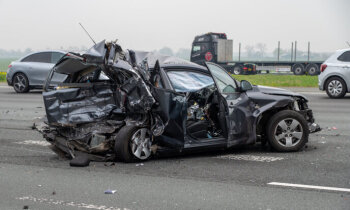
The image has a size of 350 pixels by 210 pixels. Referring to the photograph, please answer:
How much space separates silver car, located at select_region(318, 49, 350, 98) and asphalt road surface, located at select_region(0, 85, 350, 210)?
30.7 feet


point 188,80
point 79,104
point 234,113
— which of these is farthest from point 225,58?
point 79,104

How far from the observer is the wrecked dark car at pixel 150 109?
7395mm

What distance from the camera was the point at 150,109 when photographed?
7457mm

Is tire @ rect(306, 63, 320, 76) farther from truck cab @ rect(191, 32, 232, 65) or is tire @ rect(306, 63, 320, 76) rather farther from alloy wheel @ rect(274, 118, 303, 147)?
alloy wheel @ rect(274, 118, 303, 147)

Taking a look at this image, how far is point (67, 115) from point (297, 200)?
3.71 m

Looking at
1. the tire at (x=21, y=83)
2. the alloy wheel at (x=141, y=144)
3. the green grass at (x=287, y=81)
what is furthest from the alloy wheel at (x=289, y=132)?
the green grass at (x=287, y=81)

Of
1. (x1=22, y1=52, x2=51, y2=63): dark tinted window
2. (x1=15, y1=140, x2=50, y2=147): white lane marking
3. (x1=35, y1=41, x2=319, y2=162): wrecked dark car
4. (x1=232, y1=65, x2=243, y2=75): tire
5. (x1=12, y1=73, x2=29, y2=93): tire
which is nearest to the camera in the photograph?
(x1=35, y1=41, x2=319, y2=162): wrecked dark car

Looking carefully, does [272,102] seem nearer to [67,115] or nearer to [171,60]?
[171,60]

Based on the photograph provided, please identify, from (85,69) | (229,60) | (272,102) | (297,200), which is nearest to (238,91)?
(272,102)

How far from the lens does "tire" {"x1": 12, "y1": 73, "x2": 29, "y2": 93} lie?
67.5ft

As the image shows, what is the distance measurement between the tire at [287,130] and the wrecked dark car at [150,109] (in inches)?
0.6

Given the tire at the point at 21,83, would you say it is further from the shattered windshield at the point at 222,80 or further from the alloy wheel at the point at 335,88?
the shattered windshield at the point at 222,80

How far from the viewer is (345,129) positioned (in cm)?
1095

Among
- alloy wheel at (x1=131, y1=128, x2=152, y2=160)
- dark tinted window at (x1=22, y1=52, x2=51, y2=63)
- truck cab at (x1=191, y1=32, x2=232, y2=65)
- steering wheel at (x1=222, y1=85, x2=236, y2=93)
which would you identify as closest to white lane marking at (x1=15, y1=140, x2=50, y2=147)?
alloy wheel at (x1=131, y1=128, x2=152, y2=160)
